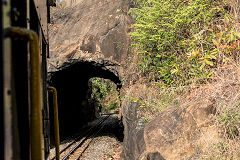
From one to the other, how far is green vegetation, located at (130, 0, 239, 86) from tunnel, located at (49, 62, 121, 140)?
15.7 ft

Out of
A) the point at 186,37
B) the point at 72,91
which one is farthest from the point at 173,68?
the point at 72,91

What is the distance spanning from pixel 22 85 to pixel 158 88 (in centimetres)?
492

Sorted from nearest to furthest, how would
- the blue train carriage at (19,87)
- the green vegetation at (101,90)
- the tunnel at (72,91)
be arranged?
the blue train carriage at (19,87)
the tunnel at (72,91)
the green vegetation at (101,90)

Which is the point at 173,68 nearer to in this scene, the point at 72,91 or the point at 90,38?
the point at 90,38

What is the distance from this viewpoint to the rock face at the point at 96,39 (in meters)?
10.2

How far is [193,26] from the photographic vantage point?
5.83 meters

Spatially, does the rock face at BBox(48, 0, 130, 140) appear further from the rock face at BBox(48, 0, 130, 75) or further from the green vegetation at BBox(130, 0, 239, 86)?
the green vegetation at BBox(130, 0, 239, 86)

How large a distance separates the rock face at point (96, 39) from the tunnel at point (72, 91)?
0.52m

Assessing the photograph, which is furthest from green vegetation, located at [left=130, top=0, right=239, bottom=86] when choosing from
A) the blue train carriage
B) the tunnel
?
the tunnel

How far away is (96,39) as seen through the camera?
1050 centimetres

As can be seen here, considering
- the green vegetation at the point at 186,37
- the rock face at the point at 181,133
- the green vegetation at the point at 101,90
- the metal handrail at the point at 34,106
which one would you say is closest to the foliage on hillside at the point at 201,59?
the green vegetation at the point at 186,37

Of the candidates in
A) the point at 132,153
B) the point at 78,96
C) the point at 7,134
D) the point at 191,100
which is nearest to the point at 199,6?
the point at 191,100

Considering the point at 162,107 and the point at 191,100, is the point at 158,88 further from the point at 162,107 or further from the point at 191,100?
the point at 191,100

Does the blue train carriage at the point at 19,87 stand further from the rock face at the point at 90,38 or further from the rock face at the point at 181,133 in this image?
the rock face at the point at 90,38
